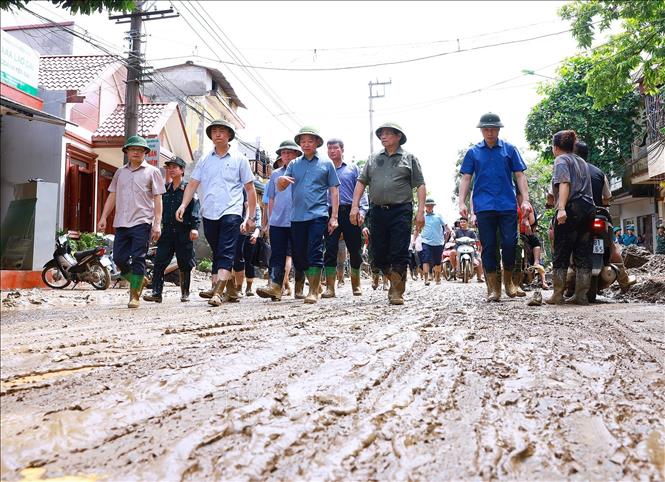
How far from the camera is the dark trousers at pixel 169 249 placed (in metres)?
6.58

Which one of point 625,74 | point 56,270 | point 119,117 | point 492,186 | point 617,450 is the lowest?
point 617,450

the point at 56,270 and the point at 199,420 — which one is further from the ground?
the point at 56,270

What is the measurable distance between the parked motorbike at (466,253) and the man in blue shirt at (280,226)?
7.33 m

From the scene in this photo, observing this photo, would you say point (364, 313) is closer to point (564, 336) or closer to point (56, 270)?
point (564, 336)

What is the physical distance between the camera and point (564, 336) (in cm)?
335

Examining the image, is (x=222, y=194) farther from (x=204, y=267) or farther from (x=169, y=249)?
(x=204, y=267)

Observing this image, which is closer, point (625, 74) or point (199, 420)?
point (199, 420)

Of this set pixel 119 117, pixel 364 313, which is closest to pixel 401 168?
pixel 364 313

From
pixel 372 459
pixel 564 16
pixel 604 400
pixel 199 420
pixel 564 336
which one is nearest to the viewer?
pixel 372 459

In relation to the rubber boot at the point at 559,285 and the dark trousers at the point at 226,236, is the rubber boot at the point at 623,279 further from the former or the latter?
the dark trousers at the point at 226,236

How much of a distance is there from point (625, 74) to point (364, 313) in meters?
8.91

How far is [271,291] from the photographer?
6.39 metres

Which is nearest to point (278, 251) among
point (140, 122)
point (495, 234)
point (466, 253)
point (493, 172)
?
point (495, 234)

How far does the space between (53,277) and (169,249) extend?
188 inches
